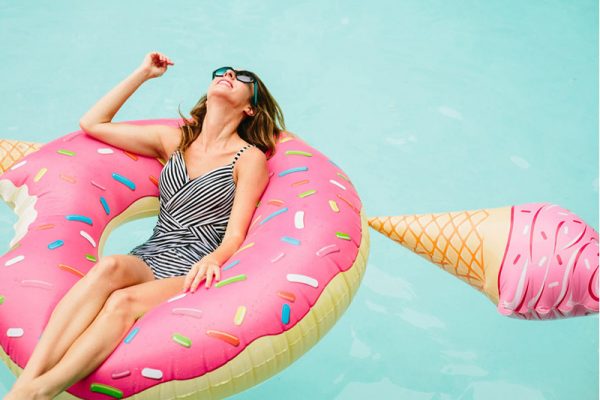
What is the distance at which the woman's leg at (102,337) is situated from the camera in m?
1.96

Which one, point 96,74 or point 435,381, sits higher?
point 96,74

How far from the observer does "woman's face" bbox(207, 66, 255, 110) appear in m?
2.88

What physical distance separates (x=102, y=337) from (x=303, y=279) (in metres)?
0.59

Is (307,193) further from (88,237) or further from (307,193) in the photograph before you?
(88,237)

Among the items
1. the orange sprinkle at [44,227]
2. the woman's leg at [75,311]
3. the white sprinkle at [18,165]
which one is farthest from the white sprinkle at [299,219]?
the white sprinkle at [18,165]

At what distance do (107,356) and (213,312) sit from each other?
0.30m

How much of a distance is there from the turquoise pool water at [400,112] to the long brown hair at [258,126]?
0.98 meters

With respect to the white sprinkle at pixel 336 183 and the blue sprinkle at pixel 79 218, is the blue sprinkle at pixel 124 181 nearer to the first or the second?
the blue sprinkle at pixel 79 218

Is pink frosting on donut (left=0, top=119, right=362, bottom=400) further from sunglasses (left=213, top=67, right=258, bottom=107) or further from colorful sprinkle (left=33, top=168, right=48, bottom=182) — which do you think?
sunglasses (left=213, top=67, right=258, bottom=107)

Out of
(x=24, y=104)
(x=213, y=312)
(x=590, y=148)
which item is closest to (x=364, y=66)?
(x=590, y=148)

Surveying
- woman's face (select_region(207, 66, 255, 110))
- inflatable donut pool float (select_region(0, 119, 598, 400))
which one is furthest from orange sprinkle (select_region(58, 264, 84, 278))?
woman's face (select_region(207, 66, 255, 110))

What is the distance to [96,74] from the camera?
4.80 m

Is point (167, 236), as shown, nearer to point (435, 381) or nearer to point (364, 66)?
point (435, 381)

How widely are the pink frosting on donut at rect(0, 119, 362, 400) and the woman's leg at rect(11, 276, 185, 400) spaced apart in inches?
1.4
